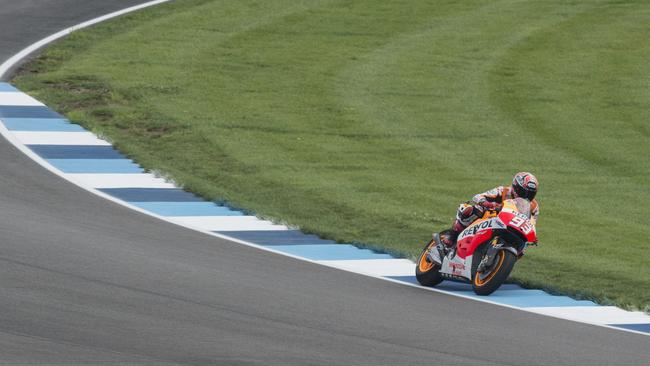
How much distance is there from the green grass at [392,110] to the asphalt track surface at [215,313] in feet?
6.34

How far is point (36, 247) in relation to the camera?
1327 centimetres

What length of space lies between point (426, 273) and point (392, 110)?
9179 millimetres

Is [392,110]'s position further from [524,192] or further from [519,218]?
[519,218]

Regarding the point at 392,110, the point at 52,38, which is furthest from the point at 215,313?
the point at 52,38

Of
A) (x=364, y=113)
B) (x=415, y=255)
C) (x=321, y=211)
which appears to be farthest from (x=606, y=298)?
(x=364, y=113)

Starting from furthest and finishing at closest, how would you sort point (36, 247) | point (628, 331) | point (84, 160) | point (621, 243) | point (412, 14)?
point (412, 14) < point (84, 160) < point (621, 243) < point (36, 247) < point (628, 331)

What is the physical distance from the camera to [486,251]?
13.6 meters

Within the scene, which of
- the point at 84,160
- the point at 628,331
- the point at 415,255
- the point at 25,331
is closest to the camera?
the point at 25,331

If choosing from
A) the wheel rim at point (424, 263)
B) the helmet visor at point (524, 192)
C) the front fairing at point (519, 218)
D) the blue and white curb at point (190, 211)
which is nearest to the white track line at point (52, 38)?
the blue and white curb at point (190, 211)

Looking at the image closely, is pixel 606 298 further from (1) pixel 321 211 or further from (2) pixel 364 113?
(2) pixel 364 113

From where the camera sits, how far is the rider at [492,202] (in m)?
13.6

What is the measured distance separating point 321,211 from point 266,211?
72 centimetres

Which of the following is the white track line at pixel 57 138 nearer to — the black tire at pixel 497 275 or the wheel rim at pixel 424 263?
the wheel rim at pixel 424 263

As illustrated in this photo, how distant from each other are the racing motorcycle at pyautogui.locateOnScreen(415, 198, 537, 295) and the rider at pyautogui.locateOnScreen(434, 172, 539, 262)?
0.25 ft
